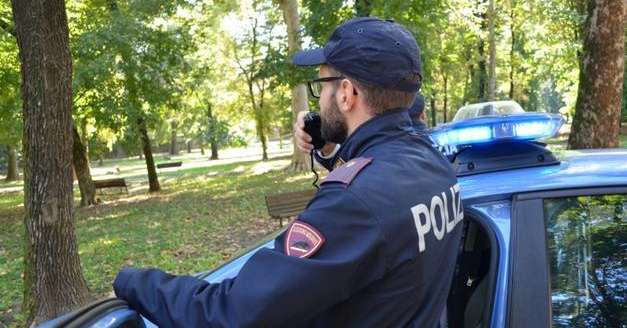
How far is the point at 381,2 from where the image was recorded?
1229 cm

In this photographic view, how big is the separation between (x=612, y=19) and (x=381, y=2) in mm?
6048

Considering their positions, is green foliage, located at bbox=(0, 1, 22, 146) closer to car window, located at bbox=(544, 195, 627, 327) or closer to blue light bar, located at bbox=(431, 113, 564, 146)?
blue light bar, located at bbox=(431, 113, 564, 146)

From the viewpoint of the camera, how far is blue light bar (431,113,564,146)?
2195mm

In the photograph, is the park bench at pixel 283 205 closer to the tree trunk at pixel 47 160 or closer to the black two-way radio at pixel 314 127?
the tree trunk at pixel 47 160

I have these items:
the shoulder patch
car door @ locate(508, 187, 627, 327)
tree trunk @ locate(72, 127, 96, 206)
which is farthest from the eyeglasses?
tree trunk @ locate(72, 127, 96, 206)

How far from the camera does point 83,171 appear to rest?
17.4 metres

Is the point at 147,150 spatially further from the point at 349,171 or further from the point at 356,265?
the point at 356,265

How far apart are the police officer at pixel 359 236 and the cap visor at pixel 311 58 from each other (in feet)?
0.07

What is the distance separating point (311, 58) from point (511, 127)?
34.7 inches

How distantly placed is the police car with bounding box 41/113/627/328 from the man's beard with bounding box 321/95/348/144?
554mm

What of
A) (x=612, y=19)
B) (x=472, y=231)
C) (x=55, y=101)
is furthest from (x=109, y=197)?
(x=472, y=231)

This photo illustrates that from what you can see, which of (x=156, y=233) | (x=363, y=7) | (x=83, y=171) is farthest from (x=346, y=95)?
(x=83, y=171)

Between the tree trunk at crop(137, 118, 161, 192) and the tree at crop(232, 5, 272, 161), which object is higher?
the tree at crop(232, 5, 272, 161)

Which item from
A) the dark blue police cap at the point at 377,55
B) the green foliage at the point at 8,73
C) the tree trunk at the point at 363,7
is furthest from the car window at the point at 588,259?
the green foliage at the point at 8,73
